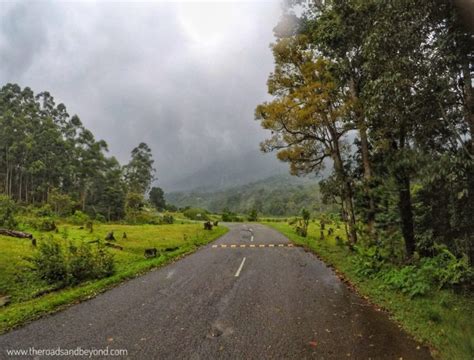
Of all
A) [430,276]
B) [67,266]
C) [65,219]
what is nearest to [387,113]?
[430,276]

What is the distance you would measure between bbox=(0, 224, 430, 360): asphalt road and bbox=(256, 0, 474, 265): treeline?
12.3 feet

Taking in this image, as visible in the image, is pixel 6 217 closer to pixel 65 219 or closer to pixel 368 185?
pixel 65 219

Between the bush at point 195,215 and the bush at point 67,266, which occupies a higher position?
the bush at point 195,215

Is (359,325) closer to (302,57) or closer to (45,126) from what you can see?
(302,57)

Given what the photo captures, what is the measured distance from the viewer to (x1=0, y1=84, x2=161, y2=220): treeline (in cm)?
5684

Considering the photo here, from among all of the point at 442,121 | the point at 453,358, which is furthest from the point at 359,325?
the point at 442,121

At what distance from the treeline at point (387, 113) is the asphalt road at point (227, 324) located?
3.75m

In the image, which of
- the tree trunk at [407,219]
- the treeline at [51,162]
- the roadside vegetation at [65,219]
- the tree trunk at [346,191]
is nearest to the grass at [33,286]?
the roadside vegetation at [65,219]

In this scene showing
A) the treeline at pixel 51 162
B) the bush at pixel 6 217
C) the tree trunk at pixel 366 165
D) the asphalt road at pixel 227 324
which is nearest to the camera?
the asphalt road at pixel 227 324

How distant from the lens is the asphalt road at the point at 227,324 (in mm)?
4746

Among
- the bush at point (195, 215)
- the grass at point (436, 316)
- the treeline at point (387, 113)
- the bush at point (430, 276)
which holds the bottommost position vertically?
the grass at point (436, 316)

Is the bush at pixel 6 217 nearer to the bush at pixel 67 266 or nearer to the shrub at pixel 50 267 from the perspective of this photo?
the bush at pixel 67 266

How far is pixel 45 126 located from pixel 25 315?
69.9m

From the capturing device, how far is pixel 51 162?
62531 mm
